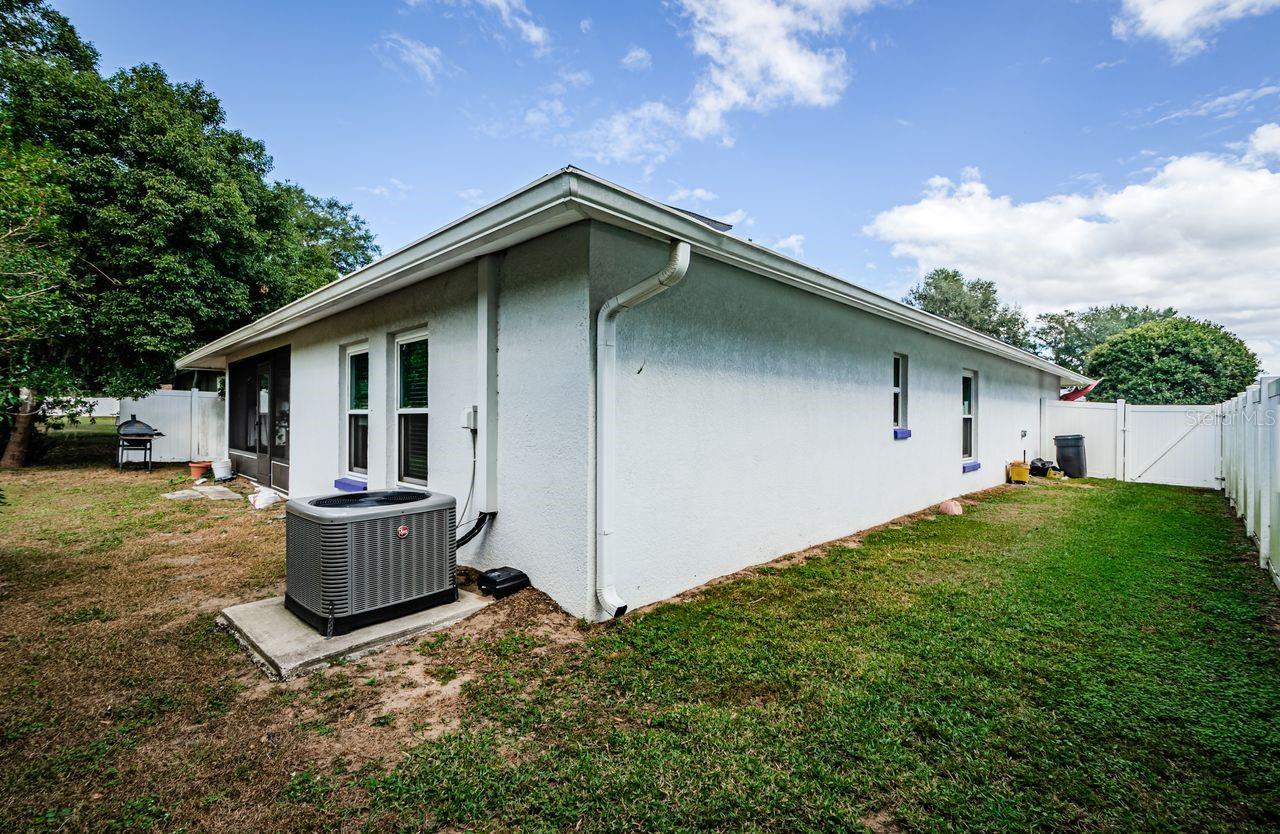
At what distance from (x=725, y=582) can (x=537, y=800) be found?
2512mm

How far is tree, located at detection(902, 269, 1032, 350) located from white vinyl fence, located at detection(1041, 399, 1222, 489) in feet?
51.8

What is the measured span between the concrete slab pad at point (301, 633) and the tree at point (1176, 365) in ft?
74.7

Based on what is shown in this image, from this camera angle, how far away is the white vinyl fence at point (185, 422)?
1278 cm

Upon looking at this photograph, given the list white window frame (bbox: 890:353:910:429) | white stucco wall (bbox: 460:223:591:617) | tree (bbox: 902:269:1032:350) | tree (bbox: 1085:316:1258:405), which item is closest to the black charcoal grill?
white stucco wall (bbox: 460:223:591:617)

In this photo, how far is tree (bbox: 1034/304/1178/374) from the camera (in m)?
38.2

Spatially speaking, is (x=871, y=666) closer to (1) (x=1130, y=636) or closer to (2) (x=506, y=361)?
(1) (x=1130, y=636)

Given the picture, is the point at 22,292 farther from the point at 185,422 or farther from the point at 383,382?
the point at 185,422

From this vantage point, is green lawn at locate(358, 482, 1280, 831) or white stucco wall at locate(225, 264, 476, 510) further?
white stucco wall at locate(225, 264, 476, 510)

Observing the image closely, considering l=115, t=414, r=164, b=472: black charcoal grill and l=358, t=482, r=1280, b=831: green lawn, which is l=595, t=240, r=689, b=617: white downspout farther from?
l=115, t=414, r=164, b=472: black charcoal grill

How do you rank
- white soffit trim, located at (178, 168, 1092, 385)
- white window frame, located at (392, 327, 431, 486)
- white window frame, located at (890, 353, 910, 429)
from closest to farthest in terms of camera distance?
white soffit trim, located at (178, 168, 1092, 385), white window frame, located at (392, 327, 431, 486), white window frame, located at (890, 353, 910, 429)

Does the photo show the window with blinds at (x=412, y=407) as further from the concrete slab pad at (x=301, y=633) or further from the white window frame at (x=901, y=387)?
the white window frame at (x=901, y=387)

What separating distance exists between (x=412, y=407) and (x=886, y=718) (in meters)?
4.49

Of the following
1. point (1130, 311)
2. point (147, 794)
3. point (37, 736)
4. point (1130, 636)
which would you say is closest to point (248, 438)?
point (37, 736)

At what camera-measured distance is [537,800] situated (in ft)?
5.81
